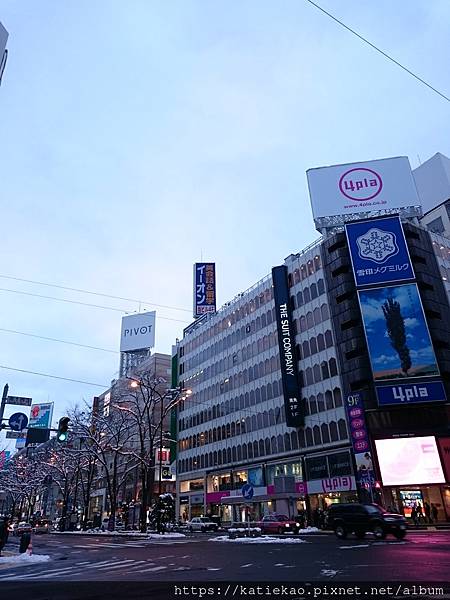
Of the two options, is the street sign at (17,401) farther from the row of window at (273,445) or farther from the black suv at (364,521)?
the row of window at (273,445)

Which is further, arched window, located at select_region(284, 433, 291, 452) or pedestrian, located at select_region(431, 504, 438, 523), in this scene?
arched window, located at select_region(284, 433, 291, 452)

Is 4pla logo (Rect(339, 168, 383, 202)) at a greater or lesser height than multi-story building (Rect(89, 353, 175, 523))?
greater

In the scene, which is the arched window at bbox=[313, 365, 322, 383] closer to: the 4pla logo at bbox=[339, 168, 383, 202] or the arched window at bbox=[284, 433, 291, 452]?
the arched window at bbox=[284, 433, 291, 452]

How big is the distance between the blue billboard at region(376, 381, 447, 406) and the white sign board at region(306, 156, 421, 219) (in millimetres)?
23404

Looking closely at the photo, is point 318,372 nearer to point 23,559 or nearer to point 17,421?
point 17,421

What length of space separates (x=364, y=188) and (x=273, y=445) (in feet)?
118

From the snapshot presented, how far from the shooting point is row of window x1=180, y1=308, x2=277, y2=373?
2635 inches

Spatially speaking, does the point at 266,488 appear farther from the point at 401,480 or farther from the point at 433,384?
the point at 433,384

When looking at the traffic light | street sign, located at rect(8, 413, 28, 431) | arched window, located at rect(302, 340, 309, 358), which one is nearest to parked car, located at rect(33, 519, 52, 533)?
→ arched window, located at rect(302, 340, 309, 358)

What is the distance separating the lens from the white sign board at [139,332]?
372 feet

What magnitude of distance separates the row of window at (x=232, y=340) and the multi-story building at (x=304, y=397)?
201 millimetres

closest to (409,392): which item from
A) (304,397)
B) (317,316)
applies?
(304,397)

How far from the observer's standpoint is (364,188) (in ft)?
203

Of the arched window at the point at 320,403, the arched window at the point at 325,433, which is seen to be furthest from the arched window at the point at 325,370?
the arched window at the point at 325,433
